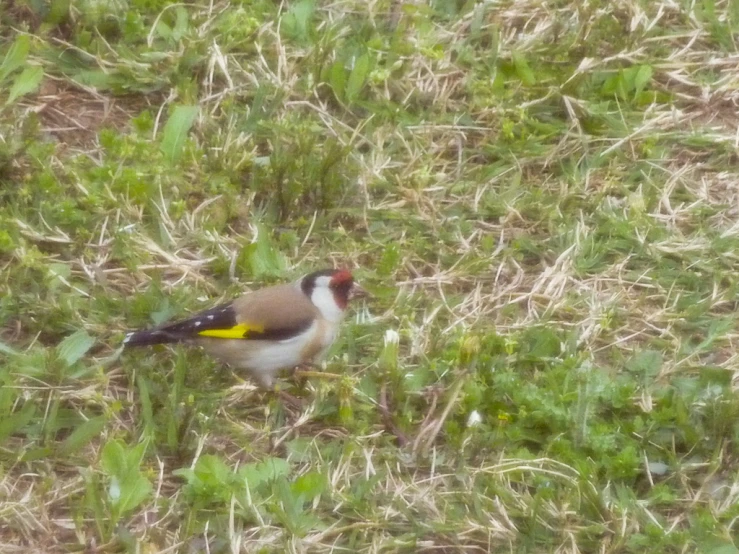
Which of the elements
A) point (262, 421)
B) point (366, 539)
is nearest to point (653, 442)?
point (366, 539)

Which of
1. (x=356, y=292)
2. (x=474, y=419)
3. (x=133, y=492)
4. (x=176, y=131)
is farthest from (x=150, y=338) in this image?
(x=176, y=131)

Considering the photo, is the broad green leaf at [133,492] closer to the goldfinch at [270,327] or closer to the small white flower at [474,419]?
the goldfinch at [270,327]

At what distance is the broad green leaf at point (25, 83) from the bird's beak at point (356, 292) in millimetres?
1846

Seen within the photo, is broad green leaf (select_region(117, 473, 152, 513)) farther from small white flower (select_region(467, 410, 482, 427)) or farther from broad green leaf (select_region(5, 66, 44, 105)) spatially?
broad green leaf (select_region(5, 66, 44, 105))

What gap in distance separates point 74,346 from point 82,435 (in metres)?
0.43

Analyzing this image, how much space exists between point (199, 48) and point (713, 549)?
329 centimetres

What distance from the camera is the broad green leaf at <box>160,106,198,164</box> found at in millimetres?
4773

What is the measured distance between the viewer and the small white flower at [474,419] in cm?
378

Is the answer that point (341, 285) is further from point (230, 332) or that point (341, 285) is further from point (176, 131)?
point (176, 131)

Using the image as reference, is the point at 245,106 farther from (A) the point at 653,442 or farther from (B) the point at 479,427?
(A) the point at 653,442

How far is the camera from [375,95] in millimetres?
5211

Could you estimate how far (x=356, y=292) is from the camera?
4.20m

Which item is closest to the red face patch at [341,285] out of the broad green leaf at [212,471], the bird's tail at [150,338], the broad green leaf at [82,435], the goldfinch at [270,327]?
the goldfinch at [270,327]

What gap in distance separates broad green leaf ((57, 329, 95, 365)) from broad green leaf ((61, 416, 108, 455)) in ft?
0.98
